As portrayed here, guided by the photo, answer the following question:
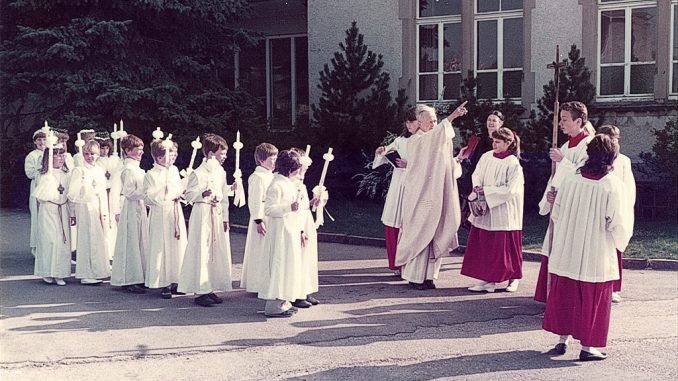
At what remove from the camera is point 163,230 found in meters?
8.46

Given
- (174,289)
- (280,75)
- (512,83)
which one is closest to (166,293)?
(174,289)

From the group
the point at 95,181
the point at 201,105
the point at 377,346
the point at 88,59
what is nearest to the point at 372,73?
the point at 201,105

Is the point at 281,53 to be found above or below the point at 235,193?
above

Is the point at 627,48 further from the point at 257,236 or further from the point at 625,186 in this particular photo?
the point at 257,236

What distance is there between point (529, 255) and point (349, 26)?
9181mm

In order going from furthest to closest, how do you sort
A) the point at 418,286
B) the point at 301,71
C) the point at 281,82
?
the point at 281,82
the point at 301,71
the point at 418,286

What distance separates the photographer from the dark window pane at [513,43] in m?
16.8

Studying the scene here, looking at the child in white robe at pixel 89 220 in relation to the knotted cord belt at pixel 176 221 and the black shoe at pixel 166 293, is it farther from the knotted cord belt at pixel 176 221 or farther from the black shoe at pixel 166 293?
the knotted cord belt at pixel 176 221

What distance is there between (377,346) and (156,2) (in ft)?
38.5

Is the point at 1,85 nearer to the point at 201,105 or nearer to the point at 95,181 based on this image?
the point at 201,105

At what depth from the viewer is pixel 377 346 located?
21.4 ft

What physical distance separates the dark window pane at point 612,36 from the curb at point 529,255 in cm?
668

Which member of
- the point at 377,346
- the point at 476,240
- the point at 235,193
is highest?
the point at 235,193

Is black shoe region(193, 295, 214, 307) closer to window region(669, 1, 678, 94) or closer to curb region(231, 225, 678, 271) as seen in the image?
curb region(231, 225, 678, 271)
